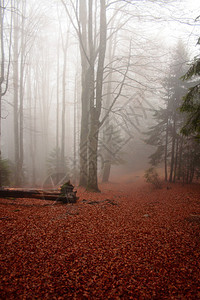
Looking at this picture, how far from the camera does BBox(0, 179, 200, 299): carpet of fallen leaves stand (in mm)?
2207

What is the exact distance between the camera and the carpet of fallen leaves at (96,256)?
7.24 ft

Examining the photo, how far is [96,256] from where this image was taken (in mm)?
2844

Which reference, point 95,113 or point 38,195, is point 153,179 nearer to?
point 95,113

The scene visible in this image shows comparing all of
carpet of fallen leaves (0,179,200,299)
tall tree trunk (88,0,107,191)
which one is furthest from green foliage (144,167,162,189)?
carpet of fallen leaves (0,179,200,299)

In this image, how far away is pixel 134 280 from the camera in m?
2.38

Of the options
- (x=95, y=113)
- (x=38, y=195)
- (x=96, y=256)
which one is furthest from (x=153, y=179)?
(x=96, y=256)

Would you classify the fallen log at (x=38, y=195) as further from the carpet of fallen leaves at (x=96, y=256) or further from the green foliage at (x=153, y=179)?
the green foliage at (x=153, y=179)

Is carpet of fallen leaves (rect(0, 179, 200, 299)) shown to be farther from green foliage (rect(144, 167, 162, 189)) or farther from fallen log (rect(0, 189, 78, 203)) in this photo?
green foliage (rect(144, 167, 162, 189))

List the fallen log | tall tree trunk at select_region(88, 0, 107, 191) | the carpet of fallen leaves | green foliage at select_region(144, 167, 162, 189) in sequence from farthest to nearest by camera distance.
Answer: green foliage at select_region(144, 167, 162, 189) → tall tree trunk at select_region(88, 0, 107, 191) → the fallen log → the carpet of fallen leaves

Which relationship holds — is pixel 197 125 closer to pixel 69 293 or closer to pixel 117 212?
pixel 117 212

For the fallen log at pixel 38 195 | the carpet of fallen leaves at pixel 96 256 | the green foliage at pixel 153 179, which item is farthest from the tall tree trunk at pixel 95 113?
the green foliage at pixel 153 179

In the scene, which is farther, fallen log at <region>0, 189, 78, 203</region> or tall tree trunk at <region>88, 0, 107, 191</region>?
tall tree trunk at <region>88, 0, 107, 191</region>

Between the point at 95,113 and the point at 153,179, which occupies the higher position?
the point at 95,113

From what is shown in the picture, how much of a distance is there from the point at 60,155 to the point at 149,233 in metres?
14.2
